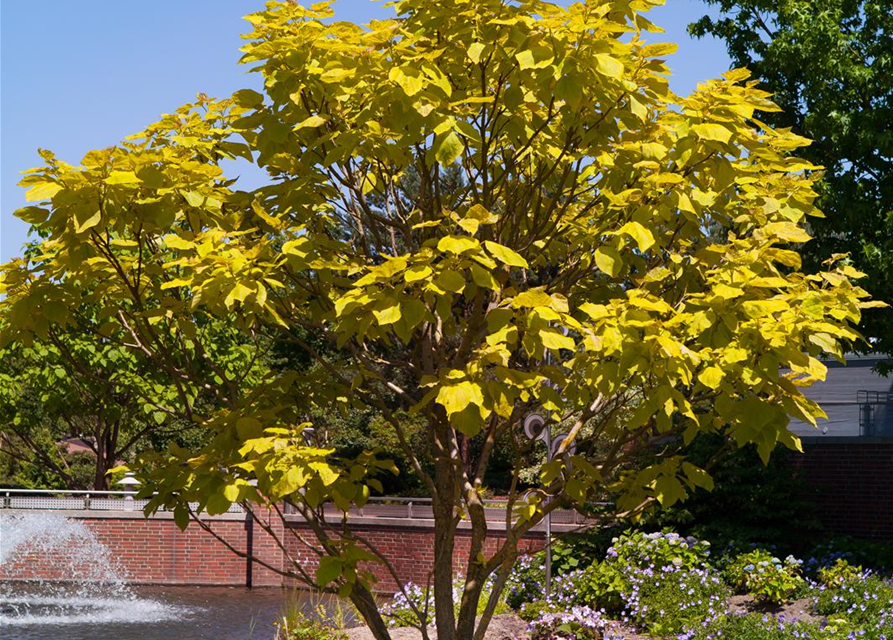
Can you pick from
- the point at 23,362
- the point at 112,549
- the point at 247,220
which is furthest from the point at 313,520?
the point at 23,362

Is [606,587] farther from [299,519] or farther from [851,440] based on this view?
[299,519]

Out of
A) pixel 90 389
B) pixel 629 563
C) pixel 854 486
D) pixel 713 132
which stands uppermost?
pixel 90 389

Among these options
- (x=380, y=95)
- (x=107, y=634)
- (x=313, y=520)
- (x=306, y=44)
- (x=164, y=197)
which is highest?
(x=306, y=44)

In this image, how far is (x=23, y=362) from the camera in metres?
32.6

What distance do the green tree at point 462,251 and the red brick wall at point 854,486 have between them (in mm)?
13810

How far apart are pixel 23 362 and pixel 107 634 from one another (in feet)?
51.2

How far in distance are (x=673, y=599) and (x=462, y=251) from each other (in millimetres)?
10379

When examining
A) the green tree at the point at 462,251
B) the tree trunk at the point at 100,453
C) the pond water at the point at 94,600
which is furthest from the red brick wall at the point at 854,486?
the tree trunk at the point at 100,453

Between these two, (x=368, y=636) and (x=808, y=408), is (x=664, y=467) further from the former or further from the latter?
(x=368, y=636)

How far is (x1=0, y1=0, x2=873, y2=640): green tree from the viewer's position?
5168 millimetres

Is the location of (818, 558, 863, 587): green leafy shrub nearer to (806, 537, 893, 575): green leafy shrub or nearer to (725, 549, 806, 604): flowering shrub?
(725, 549, 806, 604): flowering shrub

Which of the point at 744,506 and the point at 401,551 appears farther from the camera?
the point at 401,551

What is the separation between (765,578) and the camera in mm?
14211

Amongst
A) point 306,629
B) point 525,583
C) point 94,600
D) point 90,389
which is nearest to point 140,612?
point 94,600
